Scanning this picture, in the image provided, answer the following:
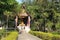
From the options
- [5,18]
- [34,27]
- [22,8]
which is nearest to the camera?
[22,8]

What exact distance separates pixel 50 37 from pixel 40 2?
2235 cm

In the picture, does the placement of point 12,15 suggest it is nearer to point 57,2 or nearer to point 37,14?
point 37,14

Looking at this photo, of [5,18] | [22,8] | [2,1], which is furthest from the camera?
[5,18]

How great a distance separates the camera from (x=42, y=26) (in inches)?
1524

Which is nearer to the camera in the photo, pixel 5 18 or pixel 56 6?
pixel 56 6

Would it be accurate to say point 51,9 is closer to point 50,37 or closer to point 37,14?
point 37,14

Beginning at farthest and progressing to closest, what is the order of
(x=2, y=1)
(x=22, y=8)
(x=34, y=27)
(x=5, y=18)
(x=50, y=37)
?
(x=5, y=18) → (x=34, y=27) → (x=22, y=8) → (x=2, y=1) → (x=50, y=37)

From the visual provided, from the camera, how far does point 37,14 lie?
38.2m

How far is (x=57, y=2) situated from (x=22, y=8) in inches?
280

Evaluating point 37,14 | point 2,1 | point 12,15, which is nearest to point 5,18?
point 12,15

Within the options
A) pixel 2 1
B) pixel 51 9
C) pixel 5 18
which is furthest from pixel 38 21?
pixel 2 1

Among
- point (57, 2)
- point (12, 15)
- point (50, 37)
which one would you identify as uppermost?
point (57, 2)

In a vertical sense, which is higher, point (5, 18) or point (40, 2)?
point (40, 2)

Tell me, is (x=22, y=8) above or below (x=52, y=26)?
above
